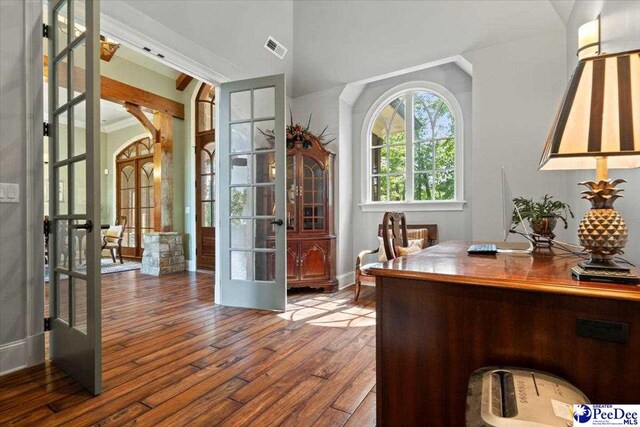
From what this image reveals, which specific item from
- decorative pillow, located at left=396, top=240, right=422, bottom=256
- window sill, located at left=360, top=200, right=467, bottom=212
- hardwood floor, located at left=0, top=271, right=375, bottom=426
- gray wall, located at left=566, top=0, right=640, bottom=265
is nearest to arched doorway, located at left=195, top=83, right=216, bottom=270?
hardwood floor, located at left=0, top=271, right=375, bottom=426

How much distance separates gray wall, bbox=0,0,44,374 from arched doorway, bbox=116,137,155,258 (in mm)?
5004

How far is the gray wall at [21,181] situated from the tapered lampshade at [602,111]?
2.72 m

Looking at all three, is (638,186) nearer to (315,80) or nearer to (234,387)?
(234,387)

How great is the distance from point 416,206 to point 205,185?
361 centimetres

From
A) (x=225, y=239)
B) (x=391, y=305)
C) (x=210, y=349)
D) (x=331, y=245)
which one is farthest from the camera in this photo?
(x=331, y=245)

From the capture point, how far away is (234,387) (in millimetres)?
1726

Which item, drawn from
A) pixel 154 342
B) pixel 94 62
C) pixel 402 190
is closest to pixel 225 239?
pixel 154 342

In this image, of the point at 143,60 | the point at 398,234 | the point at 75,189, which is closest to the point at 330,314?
the point at 398,234

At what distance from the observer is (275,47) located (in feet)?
12.3

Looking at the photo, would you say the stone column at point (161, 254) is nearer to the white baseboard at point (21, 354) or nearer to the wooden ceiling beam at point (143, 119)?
the wooden ceiling beam at point (143, 119)

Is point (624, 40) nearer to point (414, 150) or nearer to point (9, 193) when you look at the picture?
point (414, 150)

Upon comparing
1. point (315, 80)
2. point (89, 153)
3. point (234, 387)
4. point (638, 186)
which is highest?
point (315, 80)

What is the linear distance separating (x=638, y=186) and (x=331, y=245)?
300 cm

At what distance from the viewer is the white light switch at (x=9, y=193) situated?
1.84m
